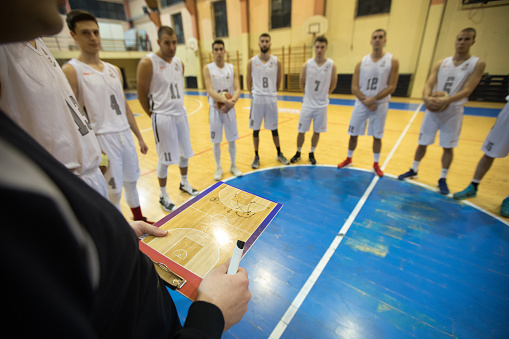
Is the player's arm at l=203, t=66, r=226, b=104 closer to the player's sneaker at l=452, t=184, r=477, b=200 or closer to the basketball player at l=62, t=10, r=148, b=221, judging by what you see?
the basketball player at l=62, t=10, r=148, b=221

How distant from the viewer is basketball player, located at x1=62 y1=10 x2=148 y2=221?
84.7 inches

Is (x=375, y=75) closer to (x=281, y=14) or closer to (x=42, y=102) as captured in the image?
(x=42, y=102)

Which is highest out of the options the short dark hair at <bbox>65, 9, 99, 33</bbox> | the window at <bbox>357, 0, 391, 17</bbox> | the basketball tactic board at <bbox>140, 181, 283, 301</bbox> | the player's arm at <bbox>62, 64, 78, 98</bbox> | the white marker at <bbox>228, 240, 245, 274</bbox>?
the window at <bbox>357, 0, 391, 17</bbox>

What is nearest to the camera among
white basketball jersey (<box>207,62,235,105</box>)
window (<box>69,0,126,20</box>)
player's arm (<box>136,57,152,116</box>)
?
player's arm (<box>136,57,152,116</box>)

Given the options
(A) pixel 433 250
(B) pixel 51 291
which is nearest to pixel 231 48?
(A) pixel 433 250

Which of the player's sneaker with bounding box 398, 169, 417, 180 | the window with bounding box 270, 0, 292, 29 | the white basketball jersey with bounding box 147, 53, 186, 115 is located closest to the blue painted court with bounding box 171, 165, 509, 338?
the player's sneaker with bounding box 398, 169, 417, 180

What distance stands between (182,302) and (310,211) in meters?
1.91

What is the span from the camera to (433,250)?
251cm

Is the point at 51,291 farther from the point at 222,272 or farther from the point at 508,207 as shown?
the point at 508,207

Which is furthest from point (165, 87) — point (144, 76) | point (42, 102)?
point (42, 102)

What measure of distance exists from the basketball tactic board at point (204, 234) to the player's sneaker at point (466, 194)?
11.8 feet

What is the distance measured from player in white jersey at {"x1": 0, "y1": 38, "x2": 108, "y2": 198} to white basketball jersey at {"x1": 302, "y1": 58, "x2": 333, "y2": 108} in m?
3.96

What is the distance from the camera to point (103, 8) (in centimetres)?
2003

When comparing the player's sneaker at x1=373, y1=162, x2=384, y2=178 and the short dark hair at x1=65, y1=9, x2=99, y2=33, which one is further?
the player's sneaker at x1=373, y1=162, x2=384, y2=178
